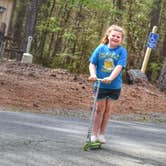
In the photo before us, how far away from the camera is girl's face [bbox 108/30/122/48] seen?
7.25 meters

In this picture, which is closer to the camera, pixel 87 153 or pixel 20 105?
pixel 87 153

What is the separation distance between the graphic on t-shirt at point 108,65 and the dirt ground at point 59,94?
4.42m

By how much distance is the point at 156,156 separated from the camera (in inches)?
286

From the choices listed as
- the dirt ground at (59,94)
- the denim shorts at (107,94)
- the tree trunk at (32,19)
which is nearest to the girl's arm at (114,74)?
the denim shorts at (107,94)

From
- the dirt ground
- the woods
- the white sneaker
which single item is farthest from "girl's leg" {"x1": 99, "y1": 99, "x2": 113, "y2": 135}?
the woods

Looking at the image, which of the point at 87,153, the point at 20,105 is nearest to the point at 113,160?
the point at 87,153

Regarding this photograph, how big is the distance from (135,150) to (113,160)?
1.08 meters

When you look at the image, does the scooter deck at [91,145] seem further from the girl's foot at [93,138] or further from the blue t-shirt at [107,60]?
the blue t-shirt at [107,60]

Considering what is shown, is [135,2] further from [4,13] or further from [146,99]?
[146,99]

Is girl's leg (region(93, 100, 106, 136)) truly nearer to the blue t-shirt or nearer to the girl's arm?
the blue t-shirt

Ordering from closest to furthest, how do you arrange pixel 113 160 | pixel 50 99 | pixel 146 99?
pixel 113 160 < pixel 50 99 < pixel 146 99

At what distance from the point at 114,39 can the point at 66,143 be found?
1522mm

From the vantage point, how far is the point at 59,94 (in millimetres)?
13641

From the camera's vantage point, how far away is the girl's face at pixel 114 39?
23.8ft
